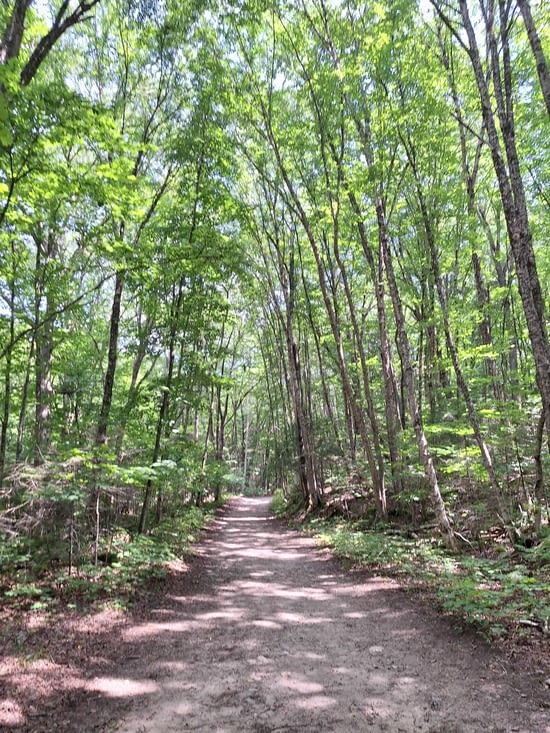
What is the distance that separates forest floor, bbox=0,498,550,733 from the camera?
11.1 ft

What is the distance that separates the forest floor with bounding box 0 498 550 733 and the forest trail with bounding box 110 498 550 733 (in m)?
0.02

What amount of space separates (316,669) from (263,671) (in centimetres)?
53

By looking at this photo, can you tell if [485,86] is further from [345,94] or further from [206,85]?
[206,85]

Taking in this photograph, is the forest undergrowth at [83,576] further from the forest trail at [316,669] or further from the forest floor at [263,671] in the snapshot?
the forest trail at [316,669]

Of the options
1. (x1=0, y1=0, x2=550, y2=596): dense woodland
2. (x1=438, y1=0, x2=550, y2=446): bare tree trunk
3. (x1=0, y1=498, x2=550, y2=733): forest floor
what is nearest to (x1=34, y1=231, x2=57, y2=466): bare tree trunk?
(x1=0, y1=0, x2=550, y2=596): dense woodland

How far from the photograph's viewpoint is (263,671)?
4.27 metres

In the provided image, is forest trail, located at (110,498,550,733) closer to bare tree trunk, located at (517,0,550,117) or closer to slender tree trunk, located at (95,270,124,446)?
slender tree trunk, located at (95,270,124,446)

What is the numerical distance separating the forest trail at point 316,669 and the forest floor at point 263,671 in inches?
0.6

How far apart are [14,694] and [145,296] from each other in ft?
25.7

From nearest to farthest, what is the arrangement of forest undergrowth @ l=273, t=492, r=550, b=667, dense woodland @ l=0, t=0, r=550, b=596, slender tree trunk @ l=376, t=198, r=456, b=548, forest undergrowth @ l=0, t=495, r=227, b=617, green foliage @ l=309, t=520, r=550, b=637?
forest undergrowth @ l=273, t=492, r=550, b=667 < green foliage @ l=309, t=520, r=550, b=637 < forest undergrowth @ l=0, t=495, r=227, b=617 < dense woodland @ l=0, t=0, r=550, b=596 < slender tree trunk @ l=376, t=198, r=456, b=548

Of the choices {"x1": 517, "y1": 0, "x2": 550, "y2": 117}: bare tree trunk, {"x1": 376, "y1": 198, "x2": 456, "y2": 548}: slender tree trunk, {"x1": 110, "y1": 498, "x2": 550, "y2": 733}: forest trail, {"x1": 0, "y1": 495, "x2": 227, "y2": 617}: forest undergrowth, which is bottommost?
{"x1": 110, "y1": 498, "x2": 550, "y2": 733}: forest trail

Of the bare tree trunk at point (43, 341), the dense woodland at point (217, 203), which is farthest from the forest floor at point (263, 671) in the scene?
the bare tree trunk at point (43, 341)

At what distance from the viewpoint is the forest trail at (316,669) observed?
11.1 ft

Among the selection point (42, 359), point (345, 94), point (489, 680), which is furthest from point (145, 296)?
point (489, 680)
